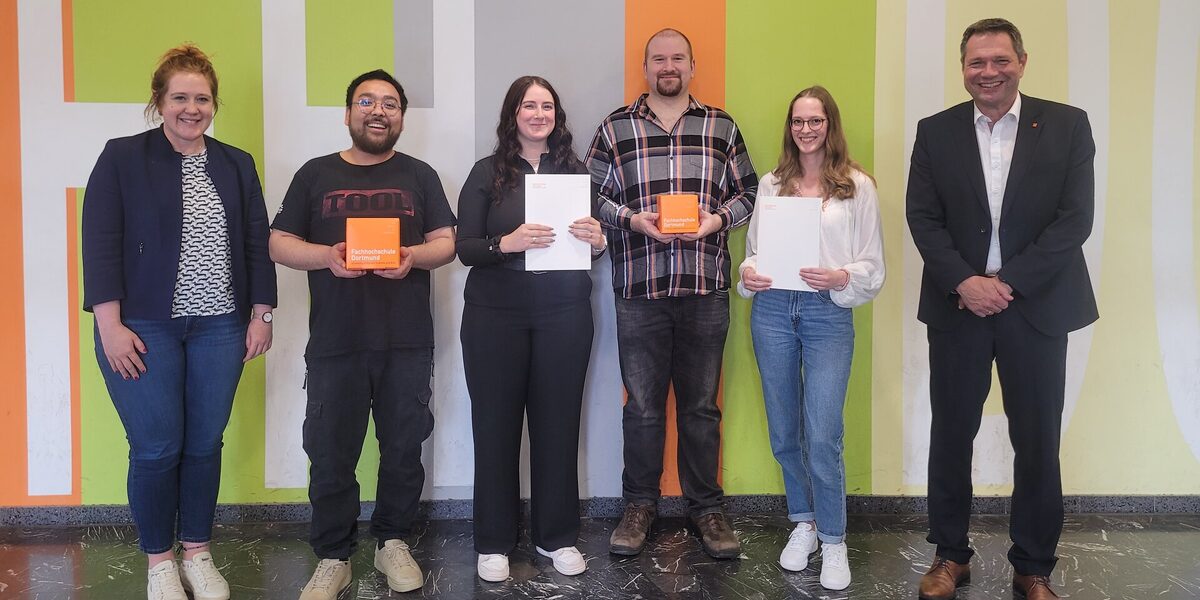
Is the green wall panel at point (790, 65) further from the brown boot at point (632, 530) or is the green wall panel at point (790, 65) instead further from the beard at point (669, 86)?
the brown boot at point (632, 530)

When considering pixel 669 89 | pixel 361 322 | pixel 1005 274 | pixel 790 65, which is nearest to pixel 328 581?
pixel 361 322

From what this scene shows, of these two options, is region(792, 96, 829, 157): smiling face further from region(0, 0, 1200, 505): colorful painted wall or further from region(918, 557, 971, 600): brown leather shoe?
region(918, 557, 971, 600): brown leather shoe

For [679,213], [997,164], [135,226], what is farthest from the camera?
[679,213]

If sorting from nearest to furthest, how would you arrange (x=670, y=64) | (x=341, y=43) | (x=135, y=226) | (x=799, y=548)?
1. (x=135, y=226)
2. (x=799, y=548)
3. (x=670, y=64)
4. (x=341, y=43)

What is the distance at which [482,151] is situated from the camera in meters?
3.45

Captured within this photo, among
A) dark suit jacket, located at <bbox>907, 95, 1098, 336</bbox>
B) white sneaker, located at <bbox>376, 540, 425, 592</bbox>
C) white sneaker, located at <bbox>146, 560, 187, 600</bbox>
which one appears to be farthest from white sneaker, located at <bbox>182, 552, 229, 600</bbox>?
dark suit jacket, located at <bbox>907, 95, 1098, 336</bbox>

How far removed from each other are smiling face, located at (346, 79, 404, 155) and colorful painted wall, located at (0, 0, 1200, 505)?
69 centimetres

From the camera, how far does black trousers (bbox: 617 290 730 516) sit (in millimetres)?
3098

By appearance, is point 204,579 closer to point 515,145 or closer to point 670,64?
point 515,145

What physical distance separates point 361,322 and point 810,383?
1608 mm

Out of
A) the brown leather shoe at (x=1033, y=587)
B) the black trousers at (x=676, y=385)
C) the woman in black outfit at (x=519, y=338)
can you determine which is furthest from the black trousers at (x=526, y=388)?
the brown leather shoe at (x=1033, y=587)

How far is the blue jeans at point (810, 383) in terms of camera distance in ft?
9.20

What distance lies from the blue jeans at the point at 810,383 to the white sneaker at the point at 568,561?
0.85 metres

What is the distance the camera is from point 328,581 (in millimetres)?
2680
